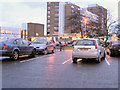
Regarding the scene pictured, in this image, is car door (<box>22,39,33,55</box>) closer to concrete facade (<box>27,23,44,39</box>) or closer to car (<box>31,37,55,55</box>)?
car (<box>31,37,55,55</box>)

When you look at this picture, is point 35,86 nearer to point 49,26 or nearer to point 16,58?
point 16,58

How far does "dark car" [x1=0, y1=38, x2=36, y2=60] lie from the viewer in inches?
439

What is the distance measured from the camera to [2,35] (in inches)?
2357

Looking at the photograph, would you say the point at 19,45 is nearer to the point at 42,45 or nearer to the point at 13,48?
the point at 13,48

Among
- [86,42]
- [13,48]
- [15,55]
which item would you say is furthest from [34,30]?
[86,42]

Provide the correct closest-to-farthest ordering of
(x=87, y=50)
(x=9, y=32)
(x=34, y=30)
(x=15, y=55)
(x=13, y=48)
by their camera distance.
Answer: (x=87, y=50), (x=13, y=48), (x=15, y=55), (x=9, y=32), (x=34, y=30)

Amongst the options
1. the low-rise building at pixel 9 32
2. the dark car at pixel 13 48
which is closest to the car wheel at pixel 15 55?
the dark car at pixel 13 48

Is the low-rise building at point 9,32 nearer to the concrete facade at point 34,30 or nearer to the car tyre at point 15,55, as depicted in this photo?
the concrete facade at point 34,30

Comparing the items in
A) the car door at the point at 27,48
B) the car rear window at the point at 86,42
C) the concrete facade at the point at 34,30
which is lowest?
the car door at the point at 27,48

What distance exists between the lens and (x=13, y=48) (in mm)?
11664

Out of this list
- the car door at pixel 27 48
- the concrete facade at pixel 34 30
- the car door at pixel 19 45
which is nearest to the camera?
the car door at pixel 19 45

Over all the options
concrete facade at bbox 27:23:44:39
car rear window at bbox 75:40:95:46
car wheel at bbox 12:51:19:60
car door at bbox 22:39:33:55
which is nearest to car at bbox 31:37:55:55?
car door at bbox 22:39:33:55

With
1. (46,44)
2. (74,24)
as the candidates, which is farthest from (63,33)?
(46,44)

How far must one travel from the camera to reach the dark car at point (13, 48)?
36.6 feet
